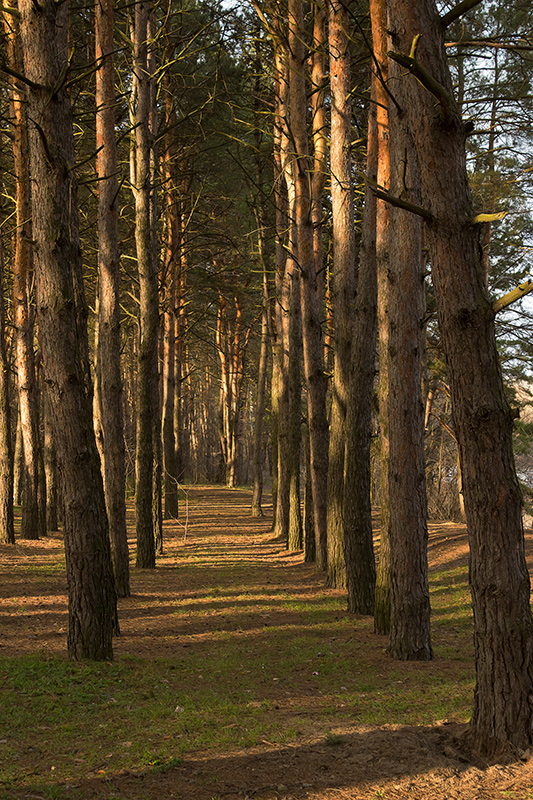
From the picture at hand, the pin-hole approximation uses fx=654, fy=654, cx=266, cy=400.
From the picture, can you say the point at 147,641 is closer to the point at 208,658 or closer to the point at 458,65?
the point at 208,658

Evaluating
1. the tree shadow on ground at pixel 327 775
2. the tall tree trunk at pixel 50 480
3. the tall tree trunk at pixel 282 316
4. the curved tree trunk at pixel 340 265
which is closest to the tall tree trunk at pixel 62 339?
the tree shadow on ground at pixel 327 775

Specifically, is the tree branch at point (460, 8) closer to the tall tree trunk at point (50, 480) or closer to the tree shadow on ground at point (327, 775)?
the tree shadow on ground at point (327, 775)

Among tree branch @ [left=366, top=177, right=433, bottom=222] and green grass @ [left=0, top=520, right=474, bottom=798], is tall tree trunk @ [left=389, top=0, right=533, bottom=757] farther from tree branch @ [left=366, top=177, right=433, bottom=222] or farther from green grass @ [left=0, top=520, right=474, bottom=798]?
green grass @ [left=0, top=520, right=474, bottom=798]

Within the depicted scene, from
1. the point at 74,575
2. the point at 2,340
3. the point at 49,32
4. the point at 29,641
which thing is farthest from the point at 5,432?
the point at 49,32

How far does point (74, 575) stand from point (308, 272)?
6.97m

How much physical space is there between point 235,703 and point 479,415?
3.36 metres

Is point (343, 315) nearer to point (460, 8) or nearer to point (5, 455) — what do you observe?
point (460, 8)

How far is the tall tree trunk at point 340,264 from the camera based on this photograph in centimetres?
970

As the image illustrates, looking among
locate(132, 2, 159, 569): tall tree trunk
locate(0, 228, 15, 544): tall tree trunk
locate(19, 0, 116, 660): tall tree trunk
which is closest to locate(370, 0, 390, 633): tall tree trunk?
locate(19, 0, 116, 660): tall tree trunk

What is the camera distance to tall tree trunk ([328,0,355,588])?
9695mm

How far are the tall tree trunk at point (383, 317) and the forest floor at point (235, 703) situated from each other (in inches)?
20.4

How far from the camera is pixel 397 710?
16.5 feet

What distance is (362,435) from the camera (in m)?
8.59

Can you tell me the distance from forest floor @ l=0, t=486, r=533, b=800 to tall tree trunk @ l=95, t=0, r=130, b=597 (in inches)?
39.8
